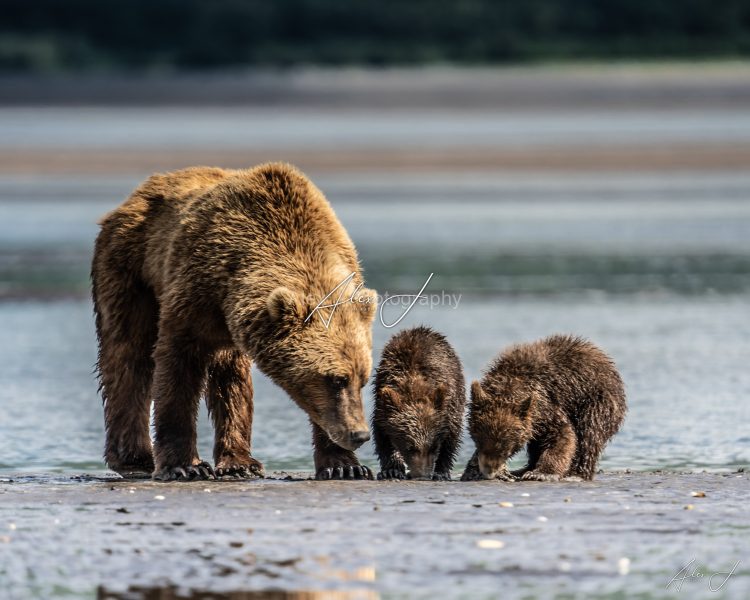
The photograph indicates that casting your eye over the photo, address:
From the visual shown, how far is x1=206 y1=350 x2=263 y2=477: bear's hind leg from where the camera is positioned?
7.41 meters

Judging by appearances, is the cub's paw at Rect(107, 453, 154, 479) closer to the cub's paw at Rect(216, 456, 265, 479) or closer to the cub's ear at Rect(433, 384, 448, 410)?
the cub's paw at Rect(216, 456, 265, 479)

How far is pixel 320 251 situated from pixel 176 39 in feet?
162

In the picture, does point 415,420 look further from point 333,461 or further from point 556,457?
point 556,457

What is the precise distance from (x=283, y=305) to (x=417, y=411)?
89cm

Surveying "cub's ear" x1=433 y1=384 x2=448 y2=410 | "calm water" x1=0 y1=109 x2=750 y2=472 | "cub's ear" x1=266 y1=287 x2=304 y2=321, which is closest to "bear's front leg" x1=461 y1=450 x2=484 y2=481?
"cub's ear" x1=433 y1=384 x2=448 y2=410

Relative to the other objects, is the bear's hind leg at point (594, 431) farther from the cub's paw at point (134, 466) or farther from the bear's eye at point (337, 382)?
the cub's paw at point (134, 466)

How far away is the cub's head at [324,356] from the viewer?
268 inches

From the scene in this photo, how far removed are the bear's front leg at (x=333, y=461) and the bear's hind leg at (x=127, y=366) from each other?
3.15 ft

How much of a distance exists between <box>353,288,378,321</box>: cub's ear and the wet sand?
0.72 meters

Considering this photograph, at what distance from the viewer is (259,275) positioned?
696cm

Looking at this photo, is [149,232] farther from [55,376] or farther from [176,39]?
[176,39]

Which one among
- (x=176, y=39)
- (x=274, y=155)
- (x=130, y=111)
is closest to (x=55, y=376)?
(x=274, y=155)

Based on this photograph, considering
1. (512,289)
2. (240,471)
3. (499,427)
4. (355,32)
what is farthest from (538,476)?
(355,32)

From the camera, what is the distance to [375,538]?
580cm
